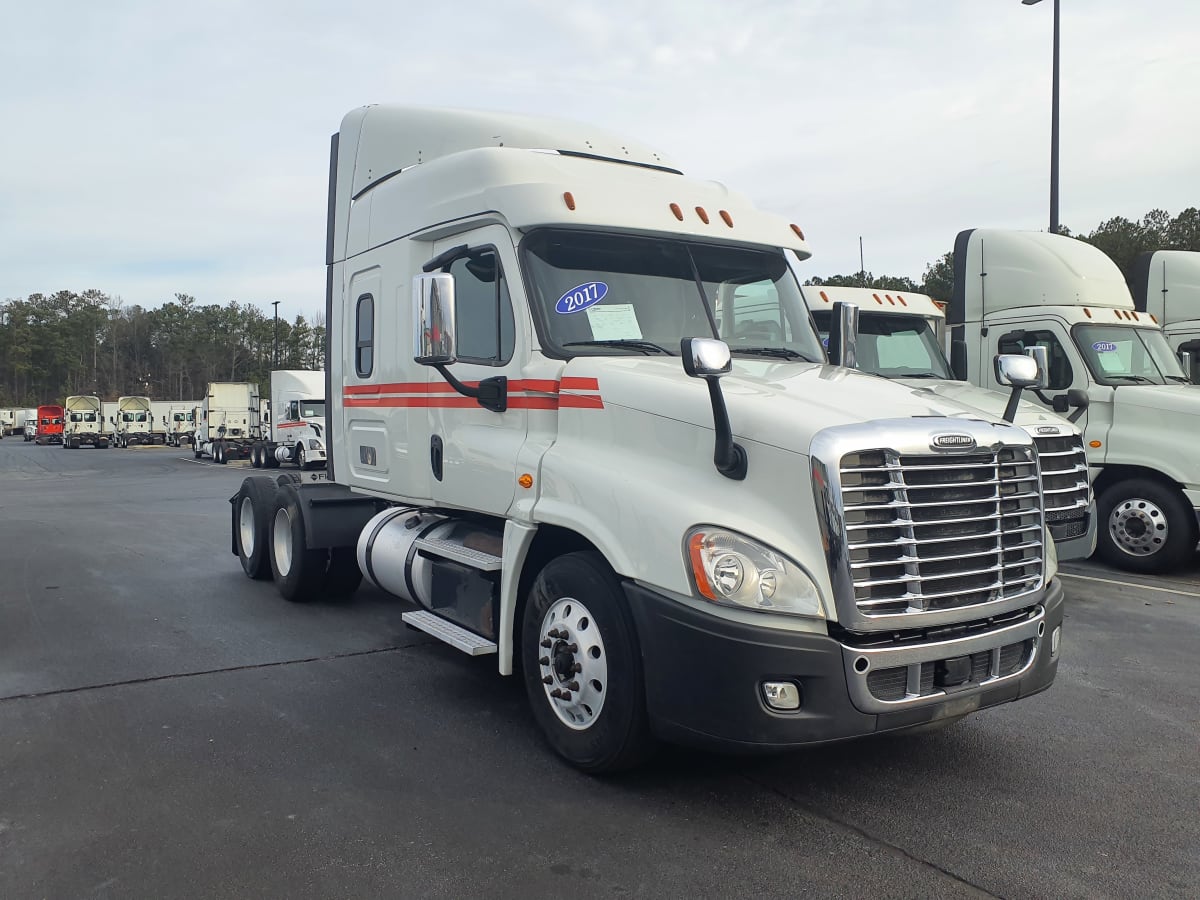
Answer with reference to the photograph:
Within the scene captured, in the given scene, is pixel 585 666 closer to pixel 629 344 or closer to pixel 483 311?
pixel 629 344

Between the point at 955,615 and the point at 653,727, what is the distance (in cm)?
130

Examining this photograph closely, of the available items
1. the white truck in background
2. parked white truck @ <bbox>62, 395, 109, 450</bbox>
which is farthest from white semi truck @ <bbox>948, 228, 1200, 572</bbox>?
parked white truck @ <bbox>62, 395, 109, 450</bbox>

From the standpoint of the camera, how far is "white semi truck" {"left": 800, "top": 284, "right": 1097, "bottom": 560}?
7652 millimetres

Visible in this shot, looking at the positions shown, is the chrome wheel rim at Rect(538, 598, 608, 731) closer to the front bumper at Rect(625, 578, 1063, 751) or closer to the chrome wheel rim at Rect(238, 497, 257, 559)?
the front bumper at Rect(625, 578, 1063, 751)

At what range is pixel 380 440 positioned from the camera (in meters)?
6.69

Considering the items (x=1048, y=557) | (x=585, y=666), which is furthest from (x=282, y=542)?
(x=1048, y=557)

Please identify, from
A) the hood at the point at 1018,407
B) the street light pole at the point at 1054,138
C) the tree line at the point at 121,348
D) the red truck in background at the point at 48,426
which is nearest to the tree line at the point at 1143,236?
the street light pole at the point at 1054,138

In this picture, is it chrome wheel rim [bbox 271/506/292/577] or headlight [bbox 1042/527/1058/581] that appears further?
chrome wheel rim [bbox 271/506/292/577]

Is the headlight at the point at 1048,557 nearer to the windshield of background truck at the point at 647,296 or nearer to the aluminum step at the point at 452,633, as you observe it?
the windshield of background truck at the point at 647,296

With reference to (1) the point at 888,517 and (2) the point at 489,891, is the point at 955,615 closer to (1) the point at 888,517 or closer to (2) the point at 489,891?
(1) the point at 888,517

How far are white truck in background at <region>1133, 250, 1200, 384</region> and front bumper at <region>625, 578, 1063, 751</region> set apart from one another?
12075mm

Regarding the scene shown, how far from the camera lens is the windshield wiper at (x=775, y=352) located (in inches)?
204

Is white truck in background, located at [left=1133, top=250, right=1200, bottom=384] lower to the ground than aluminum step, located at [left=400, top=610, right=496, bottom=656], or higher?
higher

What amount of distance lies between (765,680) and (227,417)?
4250 centimetres
